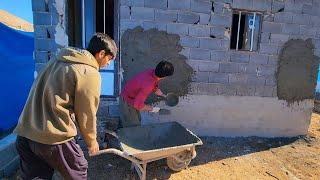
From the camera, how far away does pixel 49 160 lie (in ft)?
8.16

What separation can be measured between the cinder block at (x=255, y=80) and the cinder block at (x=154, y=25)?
1795 millimetres

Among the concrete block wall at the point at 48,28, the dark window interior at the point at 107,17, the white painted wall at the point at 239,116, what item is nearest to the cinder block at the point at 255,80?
the white painted wall at the point at 239,116

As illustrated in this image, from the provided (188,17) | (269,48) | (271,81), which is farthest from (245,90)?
(188,17)

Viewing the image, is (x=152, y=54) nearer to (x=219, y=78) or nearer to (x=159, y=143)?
(x=219, y=78)

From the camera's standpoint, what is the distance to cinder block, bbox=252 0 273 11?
212 inches

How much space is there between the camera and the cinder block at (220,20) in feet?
17.3

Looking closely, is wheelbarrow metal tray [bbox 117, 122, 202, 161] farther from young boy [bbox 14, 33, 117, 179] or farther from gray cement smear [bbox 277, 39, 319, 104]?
gray cement smear [bbox 277, 39, 319, 104]


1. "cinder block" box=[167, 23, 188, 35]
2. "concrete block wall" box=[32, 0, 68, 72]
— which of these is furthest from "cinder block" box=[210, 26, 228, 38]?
"concrete block wall" box=[32, 0, 68, 72]

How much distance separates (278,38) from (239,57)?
0.81 meters

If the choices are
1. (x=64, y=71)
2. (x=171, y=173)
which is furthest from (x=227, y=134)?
(x=64, y=71)

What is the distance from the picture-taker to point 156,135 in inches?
175

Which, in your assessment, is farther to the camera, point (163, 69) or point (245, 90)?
point (245, 90)

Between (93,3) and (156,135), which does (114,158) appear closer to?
(156,135)

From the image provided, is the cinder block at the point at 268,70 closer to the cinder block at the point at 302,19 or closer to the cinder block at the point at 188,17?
the cinder block at the point at 302,19
